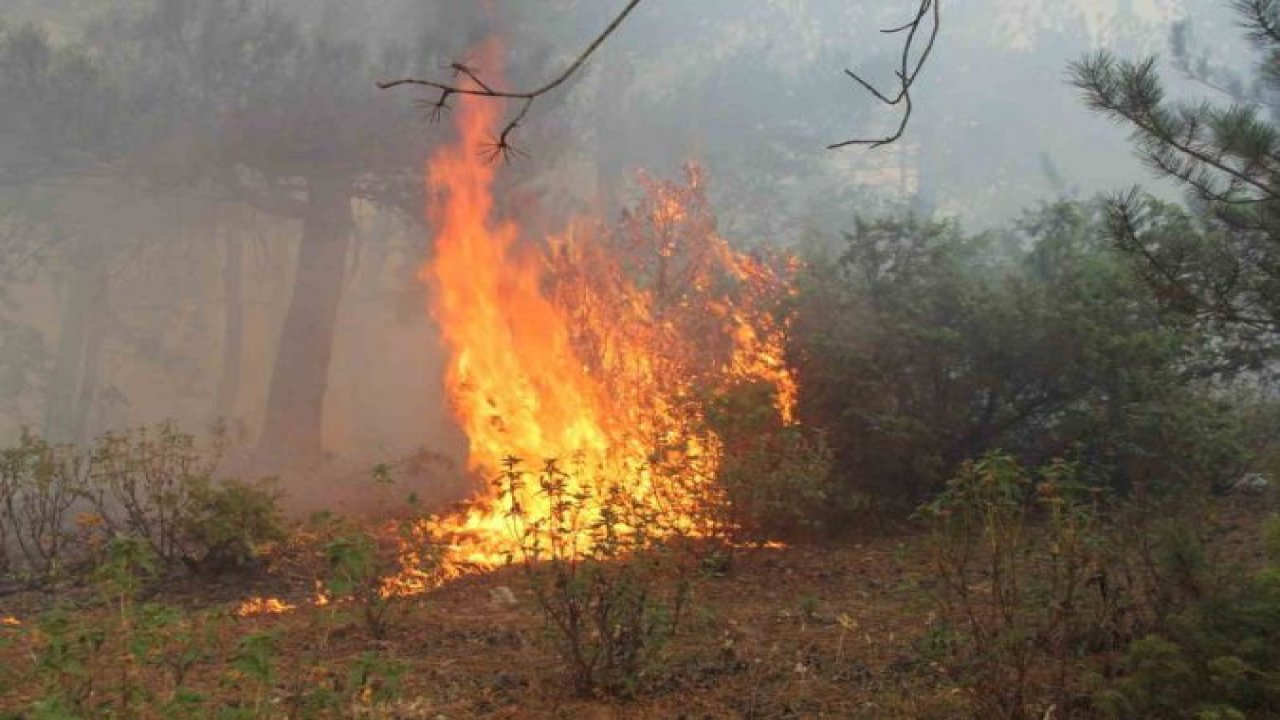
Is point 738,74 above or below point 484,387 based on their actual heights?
above

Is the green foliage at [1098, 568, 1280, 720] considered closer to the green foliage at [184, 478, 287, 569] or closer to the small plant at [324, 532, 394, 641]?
the small plant at [324, 532, 394, 641]

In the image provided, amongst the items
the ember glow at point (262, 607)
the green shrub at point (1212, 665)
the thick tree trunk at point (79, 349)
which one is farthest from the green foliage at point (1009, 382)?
the thick tree trunk at point (79, 349)

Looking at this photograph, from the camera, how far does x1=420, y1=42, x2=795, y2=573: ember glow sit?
876 cm

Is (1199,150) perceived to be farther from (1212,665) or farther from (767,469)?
(767,469)

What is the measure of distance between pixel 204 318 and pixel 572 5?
13.4 meters

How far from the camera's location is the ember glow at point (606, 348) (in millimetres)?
8758

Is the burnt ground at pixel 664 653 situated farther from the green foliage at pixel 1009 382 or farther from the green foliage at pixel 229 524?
the green foliage at pixel 1009 382

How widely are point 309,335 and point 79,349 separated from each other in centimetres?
1081

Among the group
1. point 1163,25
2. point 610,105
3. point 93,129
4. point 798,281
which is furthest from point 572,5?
point 1163,25

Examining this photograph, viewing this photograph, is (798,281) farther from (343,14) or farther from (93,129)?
(343,14)

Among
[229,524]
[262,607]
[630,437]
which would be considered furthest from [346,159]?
[262,607]

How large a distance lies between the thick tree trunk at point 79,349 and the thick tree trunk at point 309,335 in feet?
22.9

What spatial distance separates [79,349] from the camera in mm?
23938

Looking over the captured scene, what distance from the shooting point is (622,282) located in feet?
38.2
